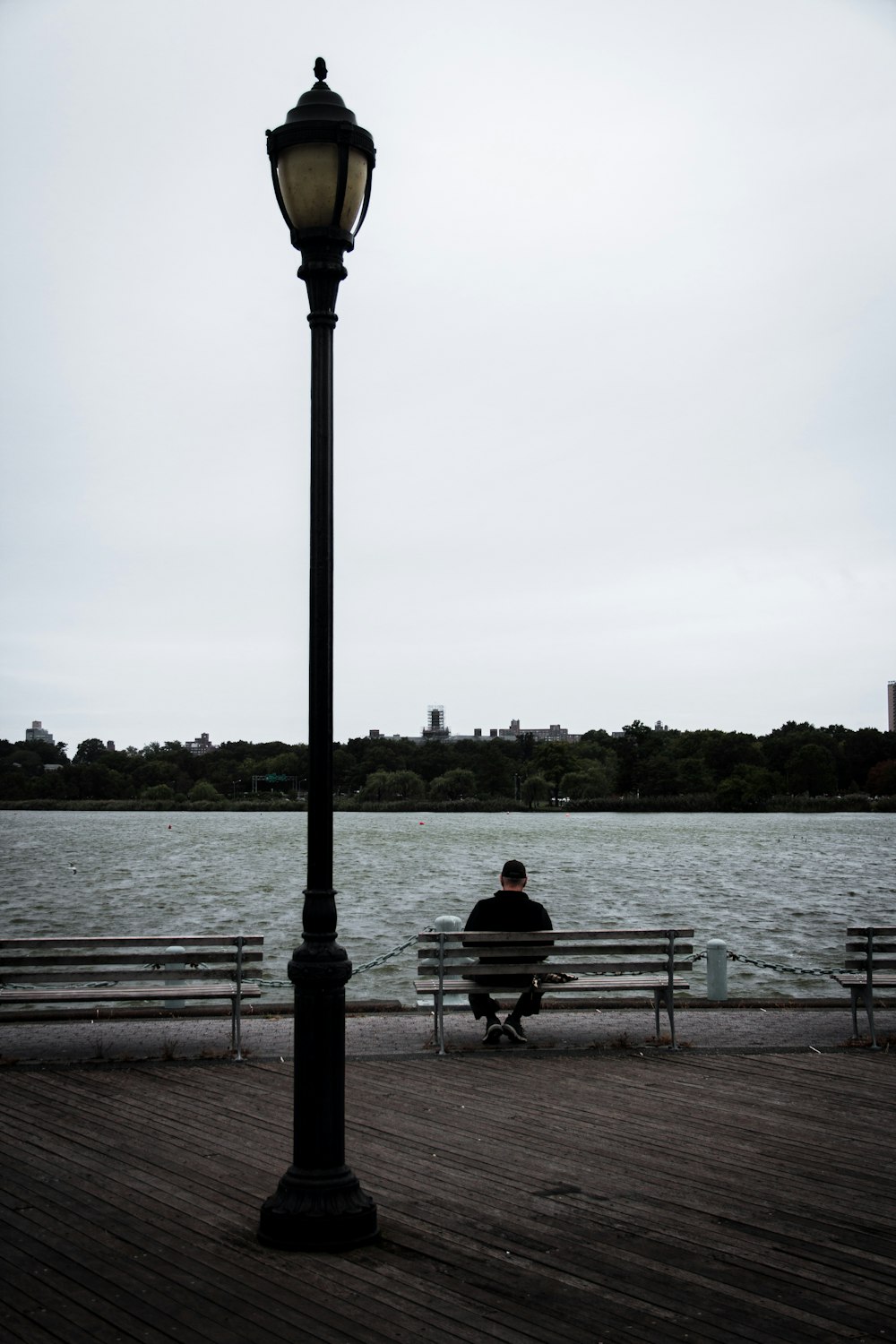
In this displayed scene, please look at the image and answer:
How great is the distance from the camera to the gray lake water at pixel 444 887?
27312 mm

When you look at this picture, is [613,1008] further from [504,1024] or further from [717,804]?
[717,804]

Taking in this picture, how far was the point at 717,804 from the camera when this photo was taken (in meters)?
170

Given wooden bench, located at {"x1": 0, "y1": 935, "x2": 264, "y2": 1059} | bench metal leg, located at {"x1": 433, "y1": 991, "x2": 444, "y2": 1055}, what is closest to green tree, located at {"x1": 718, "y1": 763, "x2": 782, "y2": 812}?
bench metal leg, located at {"x1": 433, "y1": 991, "x2": 444, "y2": 1055}

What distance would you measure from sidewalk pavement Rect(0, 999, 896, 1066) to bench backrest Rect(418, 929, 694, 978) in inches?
23.7

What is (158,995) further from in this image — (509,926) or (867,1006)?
(867,1006)

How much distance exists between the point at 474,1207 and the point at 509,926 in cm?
429

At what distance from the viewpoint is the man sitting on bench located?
991 cm

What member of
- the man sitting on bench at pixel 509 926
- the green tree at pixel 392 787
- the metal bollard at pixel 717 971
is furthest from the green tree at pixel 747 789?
the man sitting on bench at pixel 509 926

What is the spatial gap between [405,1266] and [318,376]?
13.6ft

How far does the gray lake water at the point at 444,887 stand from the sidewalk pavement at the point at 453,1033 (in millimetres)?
911

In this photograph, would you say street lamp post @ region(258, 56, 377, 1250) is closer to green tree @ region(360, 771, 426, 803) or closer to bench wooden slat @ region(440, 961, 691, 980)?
bench wooden slat @ region(440, 961, 691, 980)

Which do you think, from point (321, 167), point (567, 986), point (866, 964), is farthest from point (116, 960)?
point (321, 167)

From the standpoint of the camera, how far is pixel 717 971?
12164 millimetres

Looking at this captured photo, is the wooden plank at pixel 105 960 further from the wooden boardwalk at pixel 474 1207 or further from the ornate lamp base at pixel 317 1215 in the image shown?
the ornate lamp base at pixel 317 1215
